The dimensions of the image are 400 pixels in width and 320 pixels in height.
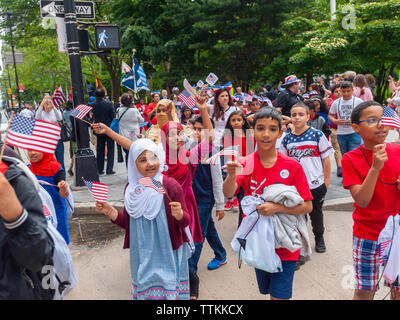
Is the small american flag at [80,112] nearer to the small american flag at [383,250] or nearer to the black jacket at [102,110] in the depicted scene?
the small american flag at [383,250]

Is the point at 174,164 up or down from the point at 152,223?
up

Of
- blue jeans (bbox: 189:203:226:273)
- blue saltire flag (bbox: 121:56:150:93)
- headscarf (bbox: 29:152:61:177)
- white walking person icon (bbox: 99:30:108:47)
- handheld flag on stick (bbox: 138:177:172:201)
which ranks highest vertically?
white walking person icon (bbox: 99:30:108:47)

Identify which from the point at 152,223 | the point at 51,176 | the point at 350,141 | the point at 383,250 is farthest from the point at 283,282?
the point at 350,141

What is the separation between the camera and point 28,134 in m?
2.37

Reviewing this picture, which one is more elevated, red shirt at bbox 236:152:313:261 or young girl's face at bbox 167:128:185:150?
young girl's face at bbox 167:128:185:150

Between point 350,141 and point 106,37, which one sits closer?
point 350,141

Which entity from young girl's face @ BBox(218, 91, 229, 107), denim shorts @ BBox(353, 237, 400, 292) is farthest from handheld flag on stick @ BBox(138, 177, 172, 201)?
young girl's face @ BBox(218, 91, 229, 107)

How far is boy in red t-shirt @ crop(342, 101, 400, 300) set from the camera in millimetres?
2756

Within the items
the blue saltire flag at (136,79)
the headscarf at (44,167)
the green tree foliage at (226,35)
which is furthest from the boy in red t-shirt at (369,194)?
the green tree foliage at (226,35)

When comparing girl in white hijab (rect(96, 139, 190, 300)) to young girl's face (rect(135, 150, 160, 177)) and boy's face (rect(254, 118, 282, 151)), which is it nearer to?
young girl's face (rect(135, 150, 160, 177))

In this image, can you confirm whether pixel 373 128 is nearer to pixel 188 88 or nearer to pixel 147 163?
pixel 147 163

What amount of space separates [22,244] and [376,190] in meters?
2.30

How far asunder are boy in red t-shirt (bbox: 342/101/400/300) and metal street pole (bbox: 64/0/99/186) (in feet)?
20.7

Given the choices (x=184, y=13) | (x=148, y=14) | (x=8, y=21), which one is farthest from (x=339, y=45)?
(x=8, y=21)
